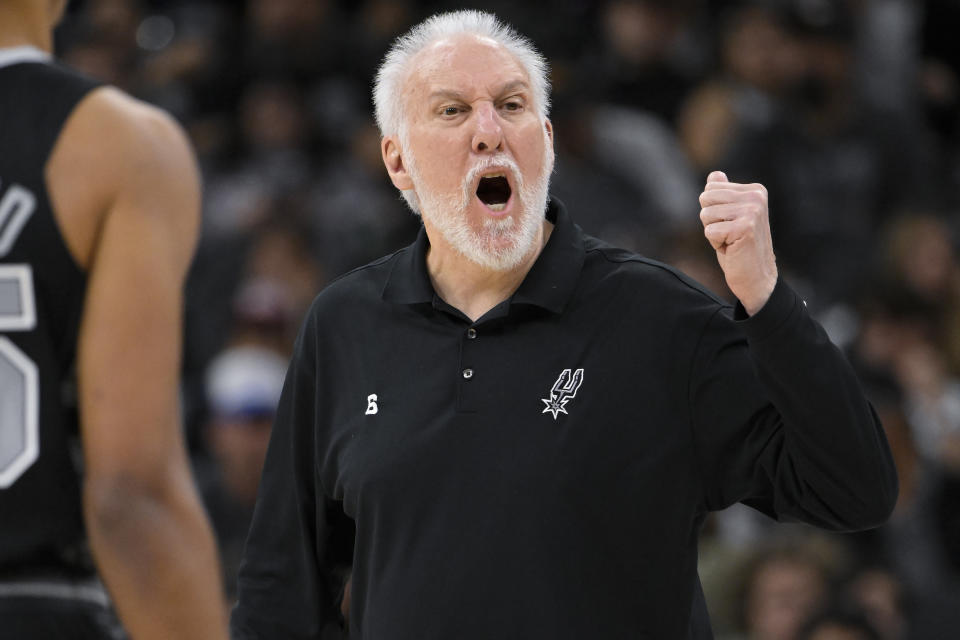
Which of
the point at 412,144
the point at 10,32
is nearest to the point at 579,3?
the point at 412,144

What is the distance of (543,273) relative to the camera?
126 inches

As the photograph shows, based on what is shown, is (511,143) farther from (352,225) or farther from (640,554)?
(352,225)

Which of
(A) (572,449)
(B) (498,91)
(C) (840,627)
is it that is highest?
(B) (498,91)

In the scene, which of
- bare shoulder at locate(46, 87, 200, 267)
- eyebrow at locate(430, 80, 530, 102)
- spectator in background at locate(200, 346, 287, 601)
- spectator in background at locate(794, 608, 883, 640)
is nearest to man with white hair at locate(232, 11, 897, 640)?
eyebrow at locate(430, 80, 530, 102)

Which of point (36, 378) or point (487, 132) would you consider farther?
point (487, 132)

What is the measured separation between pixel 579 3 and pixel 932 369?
3.74 metres

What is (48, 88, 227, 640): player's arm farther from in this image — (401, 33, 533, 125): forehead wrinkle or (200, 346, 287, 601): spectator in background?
(200, 346, 287, 601): spectator in background

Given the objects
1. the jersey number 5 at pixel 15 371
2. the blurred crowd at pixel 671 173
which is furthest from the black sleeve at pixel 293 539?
the blurred crowd at pixel 671 173

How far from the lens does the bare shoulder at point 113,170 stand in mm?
2746

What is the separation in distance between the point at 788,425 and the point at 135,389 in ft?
3.74

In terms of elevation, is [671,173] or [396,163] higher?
[396,163]

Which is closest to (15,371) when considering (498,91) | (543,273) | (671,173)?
(543,273)

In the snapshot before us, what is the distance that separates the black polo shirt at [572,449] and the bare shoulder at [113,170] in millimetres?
598

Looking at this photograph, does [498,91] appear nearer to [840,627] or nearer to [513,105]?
[513,105]
